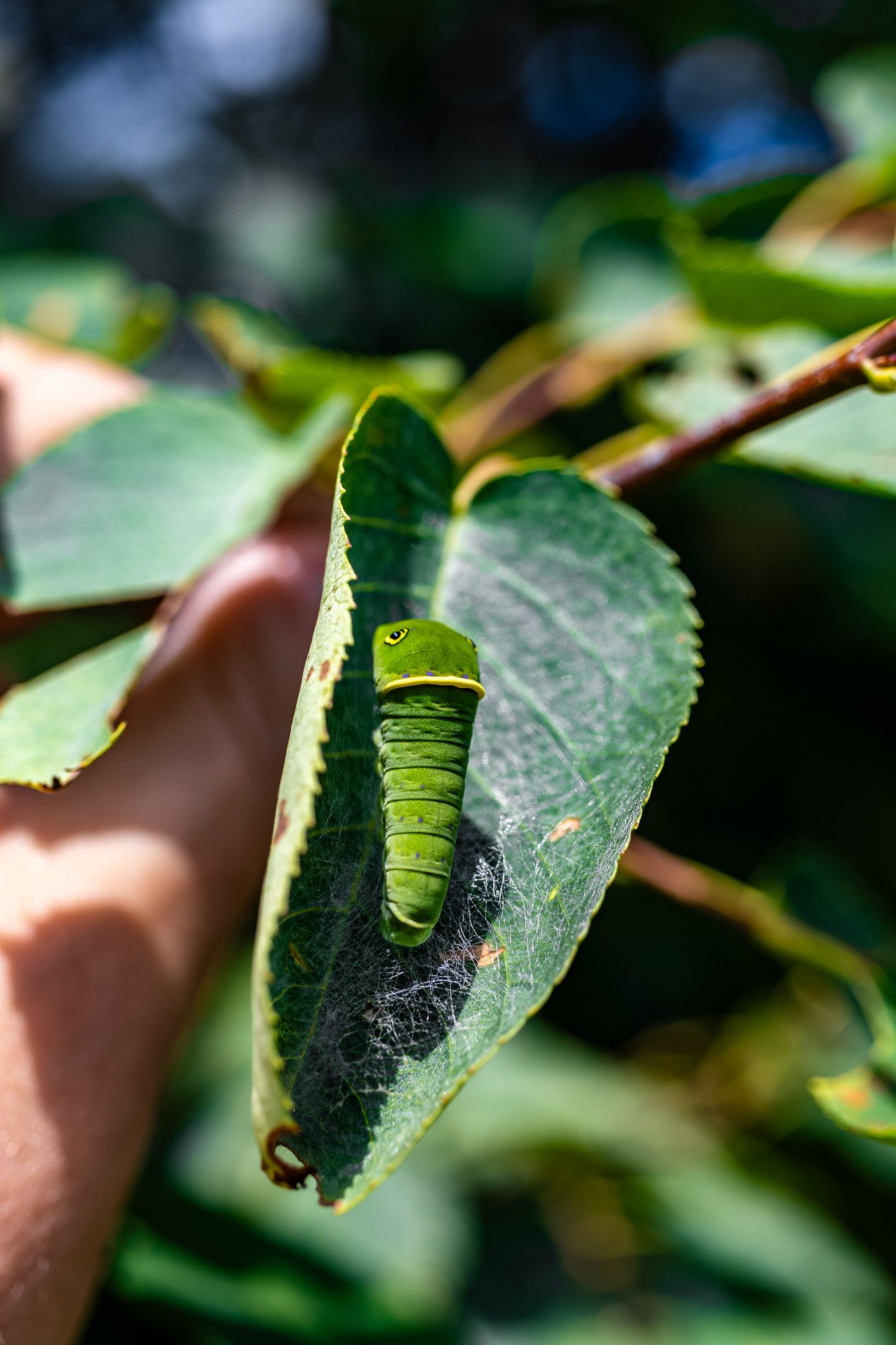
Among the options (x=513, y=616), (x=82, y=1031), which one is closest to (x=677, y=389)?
(x=513, y=616)

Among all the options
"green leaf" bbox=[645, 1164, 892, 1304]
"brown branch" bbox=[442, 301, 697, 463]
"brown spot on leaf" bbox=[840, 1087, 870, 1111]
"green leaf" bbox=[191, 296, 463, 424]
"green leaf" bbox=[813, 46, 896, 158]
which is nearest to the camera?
"brown spot on leaf" bbox=[840, 1087, 870, 1111]

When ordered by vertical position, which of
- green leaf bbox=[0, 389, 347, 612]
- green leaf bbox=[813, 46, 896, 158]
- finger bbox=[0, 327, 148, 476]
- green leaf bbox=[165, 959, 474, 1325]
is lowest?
green leaf bbox=[165, 959, 474, 1325]

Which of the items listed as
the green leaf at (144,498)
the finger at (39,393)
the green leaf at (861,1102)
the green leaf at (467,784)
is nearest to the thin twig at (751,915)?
the green leaf at (861,1102)

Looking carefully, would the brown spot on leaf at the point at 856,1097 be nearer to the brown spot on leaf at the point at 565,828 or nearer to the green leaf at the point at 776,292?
the brown spot on leaf at the point at 565,828

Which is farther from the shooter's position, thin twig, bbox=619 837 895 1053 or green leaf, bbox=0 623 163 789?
thin twig, bbox=619 837 895 1053

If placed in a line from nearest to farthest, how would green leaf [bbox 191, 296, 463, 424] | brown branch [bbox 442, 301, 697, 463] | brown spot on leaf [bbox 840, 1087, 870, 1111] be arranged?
brown spot on leaf [bbox 840, 1087, 870, 1111], green leaf [bbox 191, 296, 463, 424], brown branch [bbox 442, 301, 697, 463]

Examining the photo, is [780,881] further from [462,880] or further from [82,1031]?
[82,1031]

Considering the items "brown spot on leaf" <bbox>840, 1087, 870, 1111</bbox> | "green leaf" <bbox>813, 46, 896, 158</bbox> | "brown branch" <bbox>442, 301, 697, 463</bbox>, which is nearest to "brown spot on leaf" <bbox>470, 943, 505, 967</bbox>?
"brown spot on leaf" <bbox>840, 1087, 870, 1111</bbox>

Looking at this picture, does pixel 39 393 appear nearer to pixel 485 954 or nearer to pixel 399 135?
pixel 485 954

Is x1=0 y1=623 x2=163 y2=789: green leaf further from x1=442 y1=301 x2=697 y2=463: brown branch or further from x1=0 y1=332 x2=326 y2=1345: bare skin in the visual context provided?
x1=442 y1=301 x2=697 y2=463: brown branch
